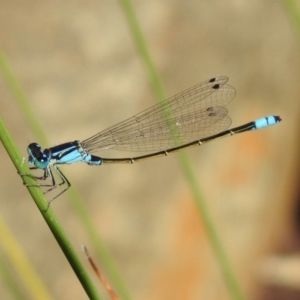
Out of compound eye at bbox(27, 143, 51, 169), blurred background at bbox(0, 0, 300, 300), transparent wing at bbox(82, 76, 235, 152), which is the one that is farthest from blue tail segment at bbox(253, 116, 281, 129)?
blurred background at bbox(0, 0, 300, 300)

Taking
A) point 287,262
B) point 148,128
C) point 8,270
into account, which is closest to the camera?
point 148,128

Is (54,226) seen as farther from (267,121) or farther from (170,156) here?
(170,156)

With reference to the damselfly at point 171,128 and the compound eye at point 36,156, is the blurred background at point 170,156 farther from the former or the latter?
the compound eye at point 36,156

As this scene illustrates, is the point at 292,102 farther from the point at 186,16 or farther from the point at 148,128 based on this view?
Result: the point at 148,128

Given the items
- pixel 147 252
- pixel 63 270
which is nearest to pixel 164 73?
pixel 147 252

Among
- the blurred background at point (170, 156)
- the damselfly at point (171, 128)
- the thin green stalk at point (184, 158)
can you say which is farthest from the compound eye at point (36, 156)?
the blurred background at point (170, 156)

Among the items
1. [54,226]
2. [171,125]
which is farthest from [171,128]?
[54,226]
